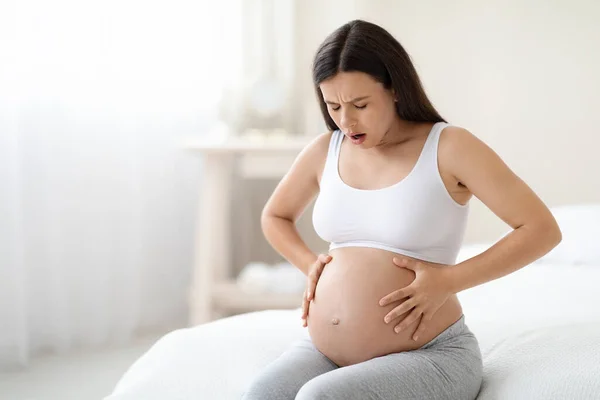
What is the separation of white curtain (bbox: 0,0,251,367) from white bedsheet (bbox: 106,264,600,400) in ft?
4.45

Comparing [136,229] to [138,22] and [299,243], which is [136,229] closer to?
[138,22]

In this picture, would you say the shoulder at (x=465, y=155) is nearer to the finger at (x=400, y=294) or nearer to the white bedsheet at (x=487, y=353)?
the finger at (x=400, y=294)

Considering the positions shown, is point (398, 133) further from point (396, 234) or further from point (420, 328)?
point (420, 328)

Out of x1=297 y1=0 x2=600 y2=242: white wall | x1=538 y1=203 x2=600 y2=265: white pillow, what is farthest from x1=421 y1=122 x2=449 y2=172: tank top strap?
x1=297 y1=0 x2=600 y2=242: white wall

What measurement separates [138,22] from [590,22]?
1.55 meters

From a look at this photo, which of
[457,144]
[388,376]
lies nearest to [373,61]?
[457,144]

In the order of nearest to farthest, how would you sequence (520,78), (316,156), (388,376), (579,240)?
(388,376)
(316,156)
(579,240)
(520,78)

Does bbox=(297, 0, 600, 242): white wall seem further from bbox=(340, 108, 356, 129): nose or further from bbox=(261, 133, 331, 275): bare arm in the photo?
bbox=(340, 108, 356, 129): nose

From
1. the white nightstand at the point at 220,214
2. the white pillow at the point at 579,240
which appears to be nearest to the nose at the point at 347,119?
the white pillow at the point at 579,240

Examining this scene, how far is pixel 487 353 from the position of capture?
143cm

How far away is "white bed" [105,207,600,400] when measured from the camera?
48.1 inches

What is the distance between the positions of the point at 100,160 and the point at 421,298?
1970 millimetres

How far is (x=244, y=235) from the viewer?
3570mm

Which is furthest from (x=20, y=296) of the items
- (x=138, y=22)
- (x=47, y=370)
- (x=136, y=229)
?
(x=138, y=22)
